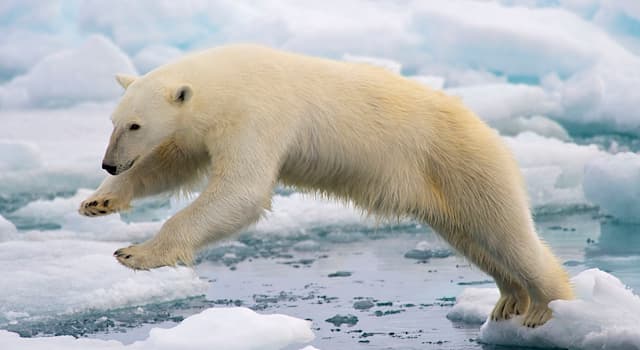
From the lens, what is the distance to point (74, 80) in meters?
15.1

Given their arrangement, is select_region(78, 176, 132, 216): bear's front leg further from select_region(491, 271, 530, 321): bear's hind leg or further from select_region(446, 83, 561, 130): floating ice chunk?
select_region(446, 83, 561, 130): floating ice chunk

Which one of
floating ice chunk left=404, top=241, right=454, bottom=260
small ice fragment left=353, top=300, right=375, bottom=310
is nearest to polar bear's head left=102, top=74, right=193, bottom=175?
small ice fragment left=353, top=300, right=375, bottom=310

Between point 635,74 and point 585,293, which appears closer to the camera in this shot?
point 585,293

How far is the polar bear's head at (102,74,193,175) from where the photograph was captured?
385cm

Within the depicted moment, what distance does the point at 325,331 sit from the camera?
15.9ft

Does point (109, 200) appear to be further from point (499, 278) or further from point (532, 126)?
point (532, 126)

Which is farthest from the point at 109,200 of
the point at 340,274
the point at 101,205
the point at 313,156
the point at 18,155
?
the point at 18,155

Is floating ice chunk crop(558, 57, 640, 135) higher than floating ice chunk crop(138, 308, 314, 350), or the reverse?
floating ice chunk crop(558, 57, 640, 135)

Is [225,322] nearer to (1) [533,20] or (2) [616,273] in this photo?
(2) [616,273]

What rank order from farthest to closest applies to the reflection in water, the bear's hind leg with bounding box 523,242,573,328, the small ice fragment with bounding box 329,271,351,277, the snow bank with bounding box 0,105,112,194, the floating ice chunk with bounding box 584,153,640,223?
the snow bank with bounding box 0,105,112,194, the floating ice chunk with bounding box 584,153,640,223, the reflection in water, the small ice fragment with bounding box 329,271,351,277, the bear's hind leg with bounding box 523,242,573,328

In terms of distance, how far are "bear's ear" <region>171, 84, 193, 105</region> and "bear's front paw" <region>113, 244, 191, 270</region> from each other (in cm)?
59

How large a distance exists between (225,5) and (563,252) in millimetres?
11102

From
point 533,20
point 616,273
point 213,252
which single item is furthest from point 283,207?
point 533,20

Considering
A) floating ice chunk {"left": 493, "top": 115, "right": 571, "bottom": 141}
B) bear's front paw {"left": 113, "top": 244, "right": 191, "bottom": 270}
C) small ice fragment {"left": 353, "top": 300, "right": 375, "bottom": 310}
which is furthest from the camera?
floating ice chunk {"left": 493, "top": 115, "right": 571, "bottom": 141}
